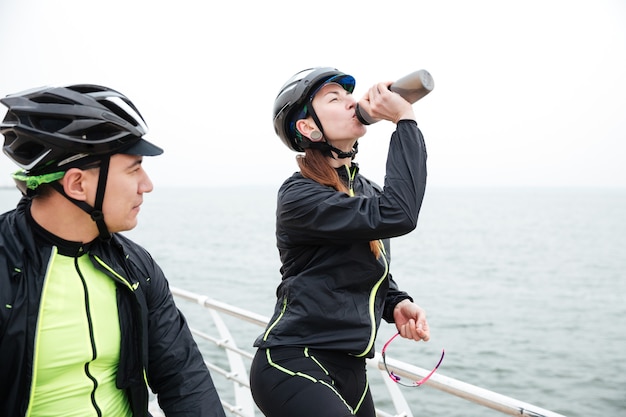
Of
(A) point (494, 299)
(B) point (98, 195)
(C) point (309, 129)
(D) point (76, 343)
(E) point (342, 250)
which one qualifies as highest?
(C) point (309, 129)

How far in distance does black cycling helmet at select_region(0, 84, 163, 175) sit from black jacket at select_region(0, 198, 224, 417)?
0.73 ft

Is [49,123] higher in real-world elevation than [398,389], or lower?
higher

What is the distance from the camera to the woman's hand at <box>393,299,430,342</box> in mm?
2732

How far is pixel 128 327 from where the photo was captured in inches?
83.9

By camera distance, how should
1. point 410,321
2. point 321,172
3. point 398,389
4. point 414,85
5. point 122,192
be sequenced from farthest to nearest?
point 398,389
point 410,321
point 321,172
point 414,85
point 122,192

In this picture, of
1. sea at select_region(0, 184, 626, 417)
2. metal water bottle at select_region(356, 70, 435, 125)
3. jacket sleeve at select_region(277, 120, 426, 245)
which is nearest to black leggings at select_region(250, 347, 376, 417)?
jacket sleeve at select_region(277, 120, 426, 245)

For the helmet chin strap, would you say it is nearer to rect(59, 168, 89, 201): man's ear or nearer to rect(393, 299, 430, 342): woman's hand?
rect(59, 168, 89, 201): man's ear

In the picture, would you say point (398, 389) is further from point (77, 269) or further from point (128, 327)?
point (77, 269)

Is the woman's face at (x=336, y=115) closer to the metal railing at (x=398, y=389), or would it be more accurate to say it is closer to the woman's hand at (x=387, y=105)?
the woman's hand at (x=387, y=105)

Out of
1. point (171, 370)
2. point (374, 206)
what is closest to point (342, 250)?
point (374, 206)

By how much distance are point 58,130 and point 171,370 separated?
3.34 ft

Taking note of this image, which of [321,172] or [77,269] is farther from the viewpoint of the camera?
[321,172]

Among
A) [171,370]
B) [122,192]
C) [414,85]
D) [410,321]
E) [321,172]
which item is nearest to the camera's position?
[122,192]

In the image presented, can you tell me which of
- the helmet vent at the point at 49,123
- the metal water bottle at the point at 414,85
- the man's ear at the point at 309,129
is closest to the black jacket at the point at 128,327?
the helmet vent at the point at 49,123
